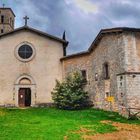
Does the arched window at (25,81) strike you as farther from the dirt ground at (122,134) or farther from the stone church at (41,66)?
the dirt ground at (122,134)

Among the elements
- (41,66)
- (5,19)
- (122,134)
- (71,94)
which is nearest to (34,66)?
(41,66)

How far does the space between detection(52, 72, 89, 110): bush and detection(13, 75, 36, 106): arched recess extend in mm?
2524

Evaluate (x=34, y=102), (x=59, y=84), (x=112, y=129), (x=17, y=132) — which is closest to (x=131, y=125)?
(x=112, y=129)

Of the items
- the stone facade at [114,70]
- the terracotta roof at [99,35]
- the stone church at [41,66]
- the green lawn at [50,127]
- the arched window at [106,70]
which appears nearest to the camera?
the green lawn at [50,127]

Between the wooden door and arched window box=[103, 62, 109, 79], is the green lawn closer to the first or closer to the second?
arched window box=[103, 62, 109, 79]

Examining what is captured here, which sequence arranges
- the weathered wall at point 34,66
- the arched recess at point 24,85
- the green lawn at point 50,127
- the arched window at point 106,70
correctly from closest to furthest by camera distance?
the green lawn at point 50,127 → the arched window at point 106,70 → the weathered wall at point 34,66 → the arched recess at point 24,85

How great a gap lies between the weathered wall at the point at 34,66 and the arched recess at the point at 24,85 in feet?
0.33

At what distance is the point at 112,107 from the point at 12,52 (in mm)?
12004

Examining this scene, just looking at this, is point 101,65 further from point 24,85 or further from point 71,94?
point 24,85

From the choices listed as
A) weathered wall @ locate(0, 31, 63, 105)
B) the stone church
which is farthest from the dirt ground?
weathered wall @ locate(0, 31, 63, 105)

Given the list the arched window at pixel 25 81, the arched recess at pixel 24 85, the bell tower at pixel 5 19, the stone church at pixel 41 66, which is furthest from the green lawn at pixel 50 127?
the bell tower at pixel 5 19

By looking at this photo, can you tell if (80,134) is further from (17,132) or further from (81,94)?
(81,94)

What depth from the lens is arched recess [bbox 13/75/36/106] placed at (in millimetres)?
30078

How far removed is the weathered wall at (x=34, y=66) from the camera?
30.0 m
